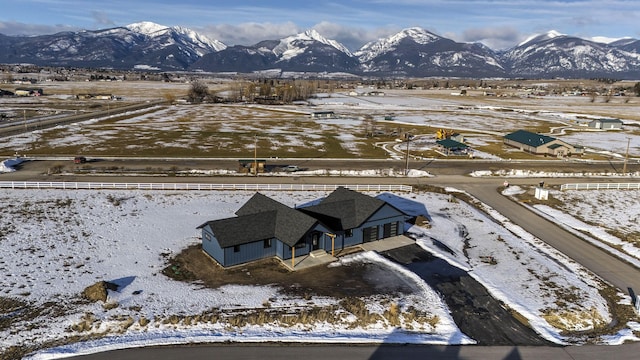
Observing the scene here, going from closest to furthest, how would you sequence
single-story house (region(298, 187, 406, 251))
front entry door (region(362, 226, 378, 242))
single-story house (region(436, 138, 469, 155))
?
single-story house (region(298, 187, 406, 251)), front entry door (region(362, 226, 378, 242)), single-story house (region(436, 138, 469, 155))

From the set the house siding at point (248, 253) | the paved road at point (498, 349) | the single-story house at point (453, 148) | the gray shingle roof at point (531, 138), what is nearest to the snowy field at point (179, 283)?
the paved road at point (498, 349)

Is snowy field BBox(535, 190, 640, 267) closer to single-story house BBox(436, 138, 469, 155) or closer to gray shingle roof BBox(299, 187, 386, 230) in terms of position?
gray shingle roof BBox(299, 187, 386, 230)

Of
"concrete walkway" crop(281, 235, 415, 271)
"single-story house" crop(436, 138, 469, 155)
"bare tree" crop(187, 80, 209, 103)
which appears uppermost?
"bare tree" crop(187, 80, 209, 103)

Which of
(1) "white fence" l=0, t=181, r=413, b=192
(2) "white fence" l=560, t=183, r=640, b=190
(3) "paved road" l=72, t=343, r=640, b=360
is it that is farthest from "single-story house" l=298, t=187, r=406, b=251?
(2) "white fence" l=560, t=183, r=640, b=190

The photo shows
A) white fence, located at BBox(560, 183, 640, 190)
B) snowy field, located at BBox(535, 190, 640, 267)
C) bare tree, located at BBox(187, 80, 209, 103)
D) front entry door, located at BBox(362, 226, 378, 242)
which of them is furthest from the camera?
bare tree, located at BBox(187, 80, 209, 103)

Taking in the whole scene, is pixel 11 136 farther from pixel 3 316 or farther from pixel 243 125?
pixel 3 316

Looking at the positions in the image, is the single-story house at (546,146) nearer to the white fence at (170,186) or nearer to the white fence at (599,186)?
the white fence at (599,186)

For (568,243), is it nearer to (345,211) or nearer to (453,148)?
(345,211)
